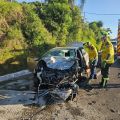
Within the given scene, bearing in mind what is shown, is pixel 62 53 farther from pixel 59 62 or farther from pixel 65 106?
pixel 65 106

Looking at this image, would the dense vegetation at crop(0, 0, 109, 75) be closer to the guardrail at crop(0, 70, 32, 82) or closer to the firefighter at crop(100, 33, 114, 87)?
the guardrail at crop(0, 70, 32, 82)

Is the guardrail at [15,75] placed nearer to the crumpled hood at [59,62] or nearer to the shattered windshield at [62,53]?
the shattered windshield at [62,53]

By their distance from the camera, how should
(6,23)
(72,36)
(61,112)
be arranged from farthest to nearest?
(72,36)
(6,23)
(61,112)

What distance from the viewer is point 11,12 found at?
72.2 feet

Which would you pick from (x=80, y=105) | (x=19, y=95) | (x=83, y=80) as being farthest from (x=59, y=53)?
(x=80, y=105)

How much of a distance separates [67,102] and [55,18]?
17617 millimetres

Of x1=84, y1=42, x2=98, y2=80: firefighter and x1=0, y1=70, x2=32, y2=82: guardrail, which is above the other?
x1=84, y1=42, x2=98, y2=80: firefighter

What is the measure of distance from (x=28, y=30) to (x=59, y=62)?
9743mm

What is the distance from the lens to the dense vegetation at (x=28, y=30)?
19172mm

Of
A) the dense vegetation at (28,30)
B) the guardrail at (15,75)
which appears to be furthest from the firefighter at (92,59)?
the dense vegetation at (28,30)

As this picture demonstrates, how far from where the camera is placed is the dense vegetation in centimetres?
1917

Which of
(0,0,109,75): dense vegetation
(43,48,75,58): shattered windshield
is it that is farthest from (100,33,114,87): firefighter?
(0,0,109,75): dense vegetation

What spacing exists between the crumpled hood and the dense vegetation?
4.89 meters

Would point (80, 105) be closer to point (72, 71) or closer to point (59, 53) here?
point (72, 71)
